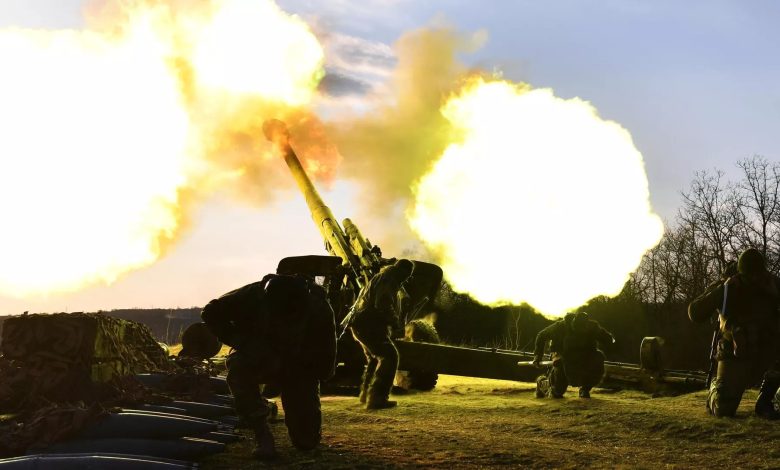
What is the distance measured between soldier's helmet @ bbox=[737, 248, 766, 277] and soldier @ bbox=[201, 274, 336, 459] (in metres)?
5.47

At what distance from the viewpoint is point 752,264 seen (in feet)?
31.0

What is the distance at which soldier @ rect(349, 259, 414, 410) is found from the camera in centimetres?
1149

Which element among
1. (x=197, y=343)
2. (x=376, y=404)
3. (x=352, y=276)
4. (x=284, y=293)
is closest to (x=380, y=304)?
(x=376, y=404)

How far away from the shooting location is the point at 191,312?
54750 millimetres

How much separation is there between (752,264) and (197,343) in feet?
36.5

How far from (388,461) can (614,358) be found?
23.7 meters

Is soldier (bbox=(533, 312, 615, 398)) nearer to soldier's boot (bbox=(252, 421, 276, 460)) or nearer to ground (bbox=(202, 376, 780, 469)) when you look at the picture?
ground (bbox=(202, 376, 780, 469))

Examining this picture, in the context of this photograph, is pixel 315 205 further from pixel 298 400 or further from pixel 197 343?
pixel 298 400

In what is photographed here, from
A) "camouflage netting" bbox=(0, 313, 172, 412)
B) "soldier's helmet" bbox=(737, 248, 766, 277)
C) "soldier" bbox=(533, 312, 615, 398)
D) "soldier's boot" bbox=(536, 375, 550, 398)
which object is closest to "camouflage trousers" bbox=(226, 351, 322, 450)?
"camouflage netting" bbox=(0, 313, 172, 412)

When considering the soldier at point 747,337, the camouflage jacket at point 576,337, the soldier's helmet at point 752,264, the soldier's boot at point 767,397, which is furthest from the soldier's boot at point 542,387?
the soldier's helmet at point 752,264

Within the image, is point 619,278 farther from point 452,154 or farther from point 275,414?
point 275,414

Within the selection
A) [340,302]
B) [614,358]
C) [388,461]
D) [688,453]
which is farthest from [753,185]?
[388,461]

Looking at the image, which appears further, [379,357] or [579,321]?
[579,321]

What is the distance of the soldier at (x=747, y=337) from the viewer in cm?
929
